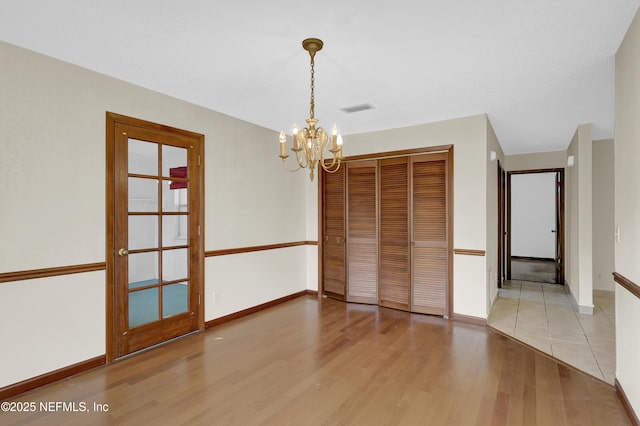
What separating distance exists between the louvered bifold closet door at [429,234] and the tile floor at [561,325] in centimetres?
72

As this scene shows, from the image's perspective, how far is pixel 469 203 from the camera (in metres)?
4.08

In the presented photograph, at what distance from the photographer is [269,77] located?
9.96 feet

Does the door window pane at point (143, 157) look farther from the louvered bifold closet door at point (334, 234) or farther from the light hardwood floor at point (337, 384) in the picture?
the louvered bifold closet door at point (334, 234)

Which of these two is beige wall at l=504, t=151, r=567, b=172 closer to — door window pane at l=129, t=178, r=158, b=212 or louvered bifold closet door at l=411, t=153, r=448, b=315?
louvered bifold closet door at l=411, t=153, r=448, b=315

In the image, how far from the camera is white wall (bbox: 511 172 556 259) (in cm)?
891

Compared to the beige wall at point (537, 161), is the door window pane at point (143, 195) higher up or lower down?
lower down

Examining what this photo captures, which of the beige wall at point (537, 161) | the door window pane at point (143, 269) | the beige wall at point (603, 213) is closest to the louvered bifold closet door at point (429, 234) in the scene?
the door window pane at point (143, 269)

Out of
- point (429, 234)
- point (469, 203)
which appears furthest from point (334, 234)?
point (469, 203)

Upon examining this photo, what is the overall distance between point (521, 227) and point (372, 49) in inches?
348

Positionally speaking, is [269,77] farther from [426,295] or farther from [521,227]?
[521,227]

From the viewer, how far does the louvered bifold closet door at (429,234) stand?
4.25m

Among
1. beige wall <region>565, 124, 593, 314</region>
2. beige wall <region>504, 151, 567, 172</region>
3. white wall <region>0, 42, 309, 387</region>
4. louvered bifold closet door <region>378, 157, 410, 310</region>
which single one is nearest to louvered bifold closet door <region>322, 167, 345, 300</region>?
louvered bifold closet door <region>378, 157, 410, 310</region>

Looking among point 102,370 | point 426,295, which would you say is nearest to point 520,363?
point 426,295

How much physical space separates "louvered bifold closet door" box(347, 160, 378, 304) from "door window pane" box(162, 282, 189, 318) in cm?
233
